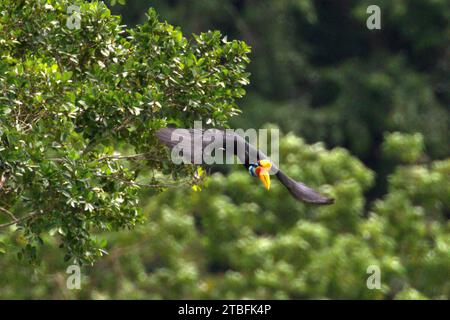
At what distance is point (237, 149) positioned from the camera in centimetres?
985

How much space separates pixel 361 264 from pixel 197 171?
20.7 ft

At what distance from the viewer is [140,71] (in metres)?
9.34

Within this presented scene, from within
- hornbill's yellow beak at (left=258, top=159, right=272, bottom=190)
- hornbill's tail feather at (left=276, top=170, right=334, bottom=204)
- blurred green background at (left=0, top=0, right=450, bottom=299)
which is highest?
blurred green background at (left=0, top=0, right=450, bottom=299)

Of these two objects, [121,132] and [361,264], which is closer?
[121,132]

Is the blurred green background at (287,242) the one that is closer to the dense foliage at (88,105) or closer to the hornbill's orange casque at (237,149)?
the hornbill's orange casque at (237,149)

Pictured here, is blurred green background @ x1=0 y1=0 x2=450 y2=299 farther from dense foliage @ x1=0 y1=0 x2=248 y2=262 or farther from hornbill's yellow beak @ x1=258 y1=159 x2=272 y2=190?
dense foliage @ x1=0 y1=0 x2=248 y2=262

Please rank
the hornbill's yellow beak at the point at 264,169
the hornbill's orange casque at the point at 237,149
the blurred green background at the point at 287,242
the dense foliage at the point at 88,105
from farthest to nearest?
the blurred green background at the point at 287,242 < the hornbill's yellow beak at the point at 264,169 < the hornbill's orange casque at the point at 237,149 < the dense foliage at the point at 88,105

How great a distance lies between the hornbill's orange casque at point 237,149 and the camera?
931 cm

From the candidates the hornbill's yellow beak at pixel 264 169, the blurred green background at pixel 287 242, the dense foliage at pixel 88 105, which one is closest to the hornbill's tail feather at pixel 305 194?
the hornbill's yellow beak at pixel 264 169

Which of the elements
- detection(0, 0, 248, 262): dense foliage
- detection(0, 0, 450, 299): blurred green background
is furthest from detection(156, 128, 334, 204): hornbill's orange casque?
detection(0, 0, 450, 299): blurred green background

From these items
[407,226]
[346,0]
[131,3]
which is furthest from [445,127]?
[407,226]

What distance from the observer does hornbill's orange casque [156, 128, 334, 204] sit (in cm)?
931

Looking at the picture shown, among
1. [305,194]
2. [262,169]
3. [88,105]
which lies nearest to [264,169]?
[262,169]

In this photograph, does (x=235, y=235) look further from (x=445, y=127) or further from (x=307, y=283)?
(x=445, y=127)
